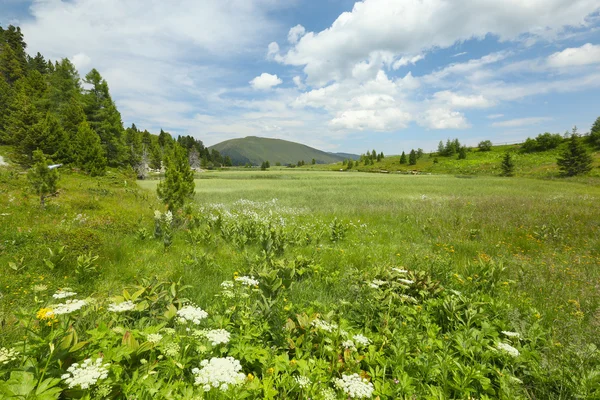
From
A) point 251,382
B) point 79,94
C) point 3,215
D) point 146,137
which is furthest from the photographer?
point 146,137

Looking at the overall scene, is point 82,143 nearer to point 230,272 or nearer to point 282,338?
point 230,272

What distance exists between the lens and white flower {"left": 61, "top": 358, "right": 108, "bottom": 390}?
5.85 ft

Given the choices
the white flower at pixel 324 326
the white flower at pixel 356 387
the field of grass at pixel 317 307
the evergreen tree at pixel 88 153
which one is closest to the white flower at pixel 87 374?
the field of grass at pixel 317 307

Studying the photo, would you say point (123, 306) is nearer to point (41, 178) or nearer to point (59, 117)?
point (41, 178)

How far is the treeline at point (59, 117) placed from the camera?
3059 cm

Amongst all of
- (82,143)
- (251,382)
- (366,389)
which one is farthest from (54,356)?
(82,143)

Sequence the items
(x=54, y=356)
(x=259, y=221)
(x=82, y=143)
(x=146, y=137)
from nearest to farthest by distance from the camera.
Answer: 1. (x=54, y=356)
2. (x=259, y=221)
3. (x=82, y=143)
4. (x=146, y=137)

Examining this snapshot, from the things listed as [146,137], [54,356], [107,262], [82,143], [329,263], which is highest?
[146,137]

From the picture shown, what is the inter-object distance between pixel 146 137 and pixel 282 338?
367 feet

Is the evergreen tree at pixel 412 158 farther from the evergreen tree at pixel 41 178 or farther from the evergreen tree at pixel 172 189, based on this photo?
the evergreen tree at pixel 41 178

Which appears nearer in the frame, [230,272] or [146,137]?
[230,272]

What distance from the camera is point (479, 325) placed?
156 inches

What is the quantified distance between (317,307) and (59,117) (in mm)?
57464

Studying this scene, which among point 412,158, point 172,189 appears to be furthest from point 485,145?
point 172,189
